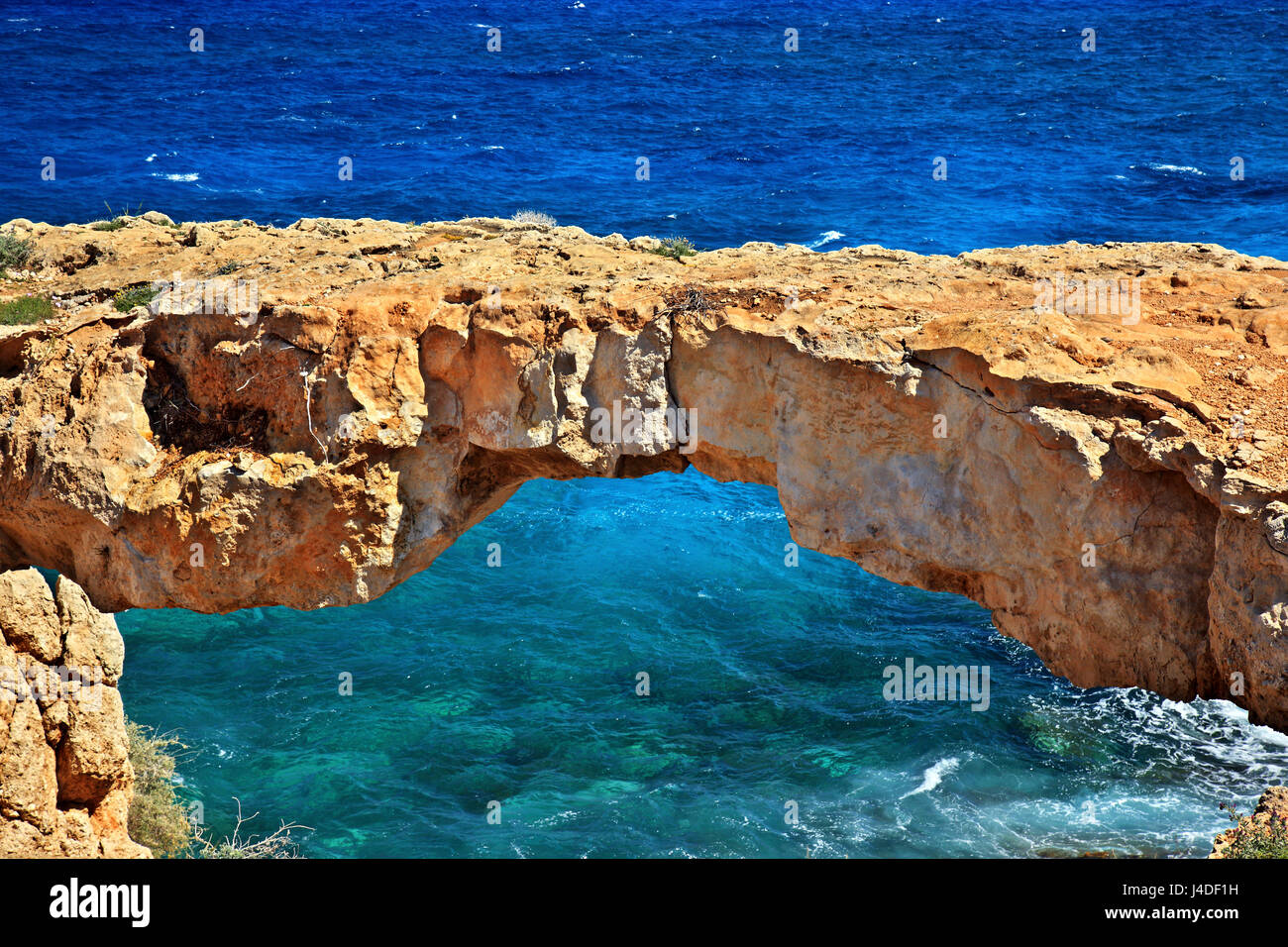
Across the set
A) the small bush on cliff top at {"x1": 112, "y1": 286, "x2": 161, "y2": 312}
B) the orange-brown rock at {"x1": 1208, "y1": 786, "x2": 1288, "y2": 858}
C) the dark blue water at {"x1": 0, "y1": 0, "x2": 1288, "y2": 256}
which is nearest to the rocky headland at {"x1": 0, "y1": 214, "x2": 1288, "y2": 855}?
the small bush on cliff top at {"x1": 112, "y1": 286, "x2": 161, "y2": 312}

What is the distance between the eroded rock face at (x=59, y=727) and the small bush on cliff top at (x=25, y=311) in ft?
8.67

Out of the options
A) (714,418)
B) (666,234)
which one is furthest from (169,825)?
(666,234)

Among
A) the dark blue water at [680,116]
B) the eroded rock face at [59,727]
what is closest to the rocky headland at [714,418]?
the eroded rock face at [59,727]

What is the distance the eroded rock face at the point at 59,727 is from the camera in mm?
10656

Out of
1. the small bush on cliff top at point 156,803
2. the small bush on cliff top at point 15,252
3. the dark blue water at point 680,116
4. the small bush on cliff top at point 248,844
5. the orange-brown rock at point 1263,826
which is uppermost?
the dark blue water at point 680,116

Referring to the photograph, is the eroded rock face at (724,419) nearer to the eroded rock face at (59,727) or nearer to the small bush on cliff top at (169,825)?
the eroded rock face at (59,727)

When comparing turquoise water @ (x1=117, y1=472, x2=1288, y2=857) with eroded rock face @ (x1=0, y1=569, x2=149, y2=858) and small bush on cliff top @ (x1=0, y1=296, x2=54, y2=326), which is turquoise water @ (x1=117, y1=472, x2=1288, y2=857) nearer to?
eroded rock face @ (x1=0, y1=569, x2=149, y2=858)

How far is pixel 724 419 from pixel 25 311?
7.56 metres

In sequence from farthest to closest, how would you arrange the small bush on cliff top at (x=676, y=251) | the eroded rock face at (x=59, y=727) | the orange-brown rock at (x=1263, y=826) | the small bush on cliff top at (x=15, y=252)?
the small bush on cliff top at (x=15, y=252) < the small bush on cliff top at (x=676, y=251) < the eroded rock face at (x=59, y=727) < the orange-brown rock at (x=1263, y=826)

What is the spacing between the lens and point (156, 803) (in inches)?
578

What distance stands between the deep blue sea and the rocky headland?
→ 5.19 m

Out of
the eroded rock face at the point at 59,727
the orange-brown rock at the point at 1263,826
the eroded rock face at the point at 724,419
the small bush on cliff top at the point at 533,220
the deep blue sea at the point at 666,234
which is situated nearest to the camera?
the eroded rock face at the point at 724,419

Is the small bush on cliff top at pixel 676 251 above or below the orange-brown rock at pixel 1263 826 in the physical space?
above

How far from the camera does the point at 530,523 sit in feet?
79.6
